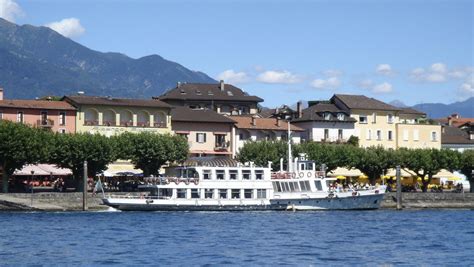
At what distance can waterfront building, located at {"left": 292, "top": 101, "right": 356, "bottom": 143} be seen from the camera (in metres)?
129

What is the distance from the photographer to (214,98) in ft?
451

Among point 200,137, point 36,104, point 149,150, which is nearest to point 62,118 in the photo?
point 36,104

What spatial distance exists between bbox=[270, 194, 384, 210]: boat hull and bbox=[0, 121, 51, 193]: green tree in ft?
70.1

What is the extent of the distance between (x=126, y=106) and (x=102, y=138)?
1759cm

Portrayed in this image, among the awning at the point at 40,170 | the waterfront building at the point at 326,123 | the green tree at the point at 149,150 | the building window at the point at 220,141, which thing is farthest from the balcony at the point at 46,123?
the waterfront building at the point at 326,123

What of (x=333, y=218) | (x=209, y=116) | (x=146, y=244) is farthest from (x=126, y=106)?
(x=146, y=244)

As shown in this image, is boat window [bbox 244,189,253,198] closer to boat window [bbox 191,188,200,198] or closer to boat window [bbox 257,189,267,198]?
boat window [bbox 257,189,267,198]

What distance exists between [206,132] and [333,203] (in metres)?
33.4

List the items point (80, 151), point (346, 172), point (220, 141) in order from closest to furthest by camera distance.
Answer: point (80, 151)
point (220, 141)
point (346, 172)

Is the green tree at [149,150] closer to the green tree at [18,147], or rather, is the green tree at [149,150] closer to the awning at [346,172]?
the green tree at [18,147]

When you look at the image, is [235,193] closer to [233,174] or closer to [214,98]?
[233,174]

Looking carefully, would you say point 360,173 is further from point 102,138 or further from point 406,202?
point 102,138

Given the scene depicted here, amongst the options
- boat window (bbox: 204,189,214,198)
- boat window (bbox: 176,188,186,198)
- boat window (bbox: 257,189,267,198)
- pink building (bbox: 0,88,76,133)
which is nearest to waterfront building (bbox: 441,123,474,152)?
pink building (bbox: 0,88,76,133)

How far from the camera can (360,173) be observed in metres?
124
